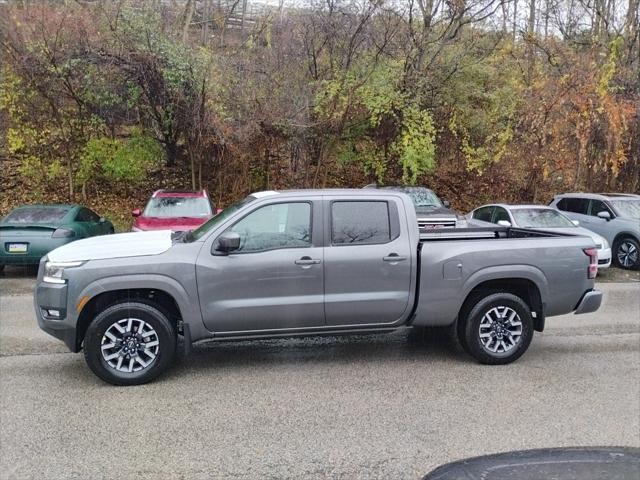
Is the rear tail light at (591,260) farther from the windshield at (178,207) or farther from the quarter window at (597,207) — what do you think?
the quarter window at (597,207)

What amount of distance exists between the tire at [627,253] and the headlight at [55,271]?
11716mm

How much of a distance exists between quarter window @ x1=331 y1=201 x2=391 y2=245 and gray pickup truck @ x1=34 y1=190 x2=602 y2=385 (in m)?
0.01

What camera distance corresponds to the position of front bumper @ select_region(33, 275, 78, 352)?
5.02 meters

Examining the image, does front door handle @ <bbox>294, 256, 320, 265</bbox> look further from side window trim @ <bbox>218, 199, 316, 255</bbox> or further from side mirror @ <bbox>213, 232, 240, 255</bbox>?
side mirror @ <bbox>213, 232, 240, 255</bbox>

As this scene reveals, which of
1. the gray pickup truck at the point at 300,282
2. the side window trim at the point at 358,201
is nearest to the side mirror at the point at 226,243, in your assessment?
the gray pickup truck at the point at 300,282

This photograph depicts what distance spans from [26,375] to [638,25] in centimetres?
2212

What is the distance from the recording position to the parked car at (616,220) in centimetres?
1234

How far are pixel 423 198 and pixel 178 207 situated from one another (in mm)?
6031

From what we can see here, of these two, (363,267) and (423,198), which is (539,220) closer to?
(423,198)

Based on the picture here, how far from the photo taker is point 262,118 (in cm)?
1570

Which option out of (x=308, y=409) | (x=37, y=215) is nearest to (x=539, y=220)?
(x=308, y=409)

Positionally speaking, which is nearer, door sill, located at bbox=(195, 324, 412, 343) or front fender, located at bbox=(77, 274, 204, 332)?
front fender, located at bbox=(77, 274, 204, 332)

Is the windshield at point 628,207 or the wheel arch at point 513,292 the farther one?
the windshield at point 628,207

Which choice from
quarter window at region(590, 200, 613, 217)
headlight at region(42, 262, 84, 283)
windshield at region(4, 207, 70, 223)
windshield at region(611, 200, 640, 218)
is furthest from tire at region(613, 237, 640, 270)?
windshield at region(4, 207, 70, 223)
